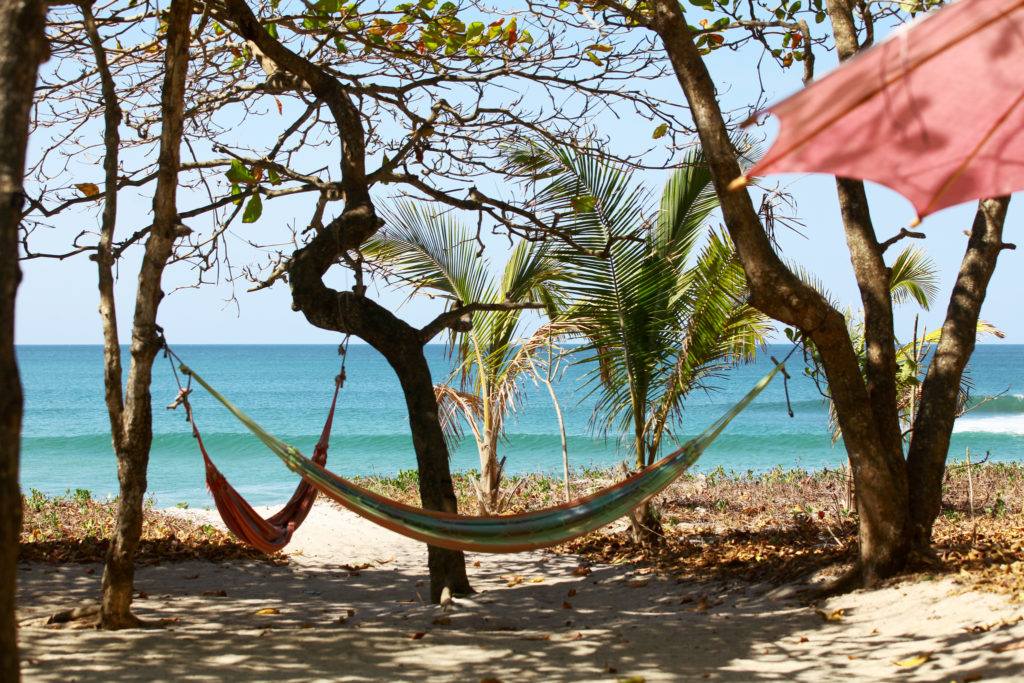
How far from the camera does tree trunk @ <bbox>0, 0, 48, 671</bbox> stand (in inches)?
55.7

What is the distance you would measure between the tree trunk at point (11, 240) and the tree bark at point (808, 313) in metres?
2.36

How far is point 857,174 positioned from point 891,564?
250cm

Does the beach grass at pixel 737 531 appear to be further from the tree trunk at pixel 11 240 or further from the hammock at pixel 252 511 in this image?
the tree trunk at pixel 11 240

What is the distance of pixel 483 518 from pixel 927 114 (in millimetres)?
2216

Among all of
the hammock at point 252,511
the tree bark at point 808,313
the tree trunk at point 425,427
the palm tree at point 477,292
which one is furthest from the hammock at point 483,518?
the palm tree at point 477,292

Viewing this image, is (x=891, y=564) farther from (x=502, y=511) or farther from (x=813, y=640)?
(x=502, y=511)

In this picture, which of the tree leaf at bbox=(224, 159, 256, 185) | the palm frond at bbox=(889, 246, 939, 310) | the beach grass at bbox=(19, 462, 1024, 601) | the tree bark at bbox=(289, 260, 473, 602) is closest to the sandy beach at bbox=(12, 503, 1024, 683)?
the beach grass at bbox=(19, 462, 1024, 601)

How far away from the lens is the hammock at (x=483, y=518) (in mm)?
3133

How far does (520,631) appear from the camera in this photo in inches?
134

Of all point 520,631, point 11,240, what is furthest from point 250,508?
point 11,240

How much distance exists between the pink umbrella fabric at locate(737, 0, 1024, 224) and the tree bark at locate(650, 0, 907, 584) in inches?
64.6

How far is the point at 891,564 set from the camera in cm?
345

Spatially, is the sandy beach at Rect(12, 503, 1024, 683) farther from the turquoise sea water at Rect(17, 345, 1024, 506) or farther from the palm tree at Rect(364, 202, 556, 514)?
the turquoise sea water at Rect(17, 345, 1024, 506)

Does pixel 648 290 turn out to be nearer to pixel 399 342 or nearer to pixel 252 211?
pixel 399 342
